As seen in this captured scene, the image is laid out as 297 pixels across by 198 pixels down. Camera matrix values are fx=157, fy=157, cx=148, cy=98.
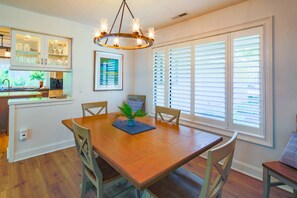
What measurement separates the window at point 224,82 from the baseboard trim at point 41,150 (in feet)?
7.35

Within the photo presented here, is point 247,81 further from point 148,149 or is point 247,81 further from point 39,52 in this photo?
point 39,52

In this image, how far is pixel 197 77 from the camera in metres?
2.84

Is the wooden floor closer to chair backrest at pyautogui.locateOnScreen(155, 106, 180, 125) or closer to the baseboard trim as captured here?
the baseboard trim

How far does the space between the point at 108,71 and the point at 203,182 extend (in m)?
3.25

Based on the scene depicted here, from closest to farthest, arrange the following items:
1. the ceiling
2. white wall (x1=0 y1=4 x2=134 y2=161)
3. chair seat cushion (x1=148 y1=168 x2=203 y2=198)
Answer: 1. chair seat cushion (x1=148 y1=168 x2=203 y2=198)
2. the ceiling
3. white wall (x1=0 y1=4 x2=134 y2=161)

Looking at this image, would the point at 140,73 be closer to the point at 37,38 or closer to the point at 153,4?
the point at 153,4

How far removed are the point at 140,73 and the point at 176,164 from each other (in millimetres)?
3167

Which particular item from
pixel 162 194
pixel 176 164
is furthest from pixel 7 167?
pixel 176 164

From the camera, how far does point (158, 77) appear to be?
11.7ft

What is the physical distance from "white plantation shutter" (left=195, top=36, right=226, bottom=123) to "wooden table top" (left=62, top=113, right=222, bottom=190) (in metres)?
1.05

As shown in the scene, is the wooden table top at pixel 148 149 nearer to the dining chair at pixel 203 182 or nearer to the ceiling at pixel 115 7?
the dining chair at pixel 203 182

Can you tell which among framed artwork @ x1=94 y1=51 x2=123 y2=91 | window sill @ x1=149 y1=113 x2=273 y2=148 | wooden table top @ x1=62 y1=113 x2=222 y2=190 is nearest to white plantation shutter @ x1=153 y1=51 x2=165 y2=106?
window sill @ x1=149 y1=113 x2=273 y2=148

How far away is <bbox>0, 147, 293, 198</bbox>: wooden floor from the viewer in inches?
74.2

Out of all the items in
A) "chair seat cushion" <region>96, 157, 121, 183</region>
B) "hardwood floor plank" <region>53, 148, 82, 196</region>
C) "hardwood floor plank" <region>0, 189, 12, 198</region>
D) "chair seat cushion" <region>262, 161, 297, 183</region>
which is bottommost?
"hardwood floor plank" <region>0, 189, 12, 198</region>
